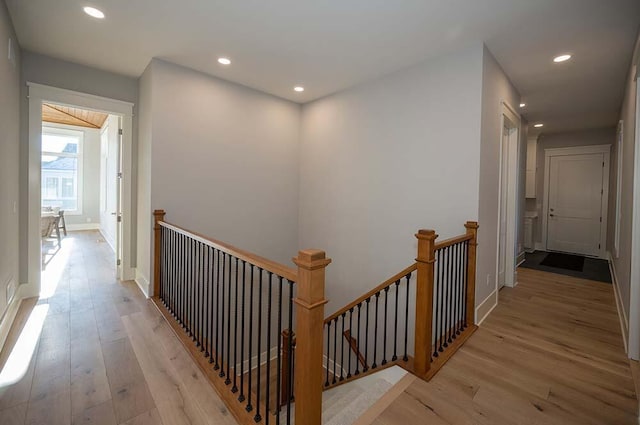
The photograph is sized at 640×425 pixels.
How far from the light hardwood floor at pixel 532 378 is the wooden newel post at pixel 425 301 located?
0.14 meters

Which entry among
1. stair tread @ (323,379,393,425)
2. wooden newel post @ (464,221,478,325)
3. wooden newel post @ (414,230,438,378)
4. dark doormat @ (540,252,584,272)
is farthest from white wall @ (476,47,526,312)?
dark doormat @ (540,252,584,272)

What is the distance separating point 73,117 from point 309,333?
9.11 metres

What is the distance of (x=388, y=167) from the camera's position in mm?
3611

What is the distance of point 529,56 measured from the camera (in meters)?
Result: 3.00

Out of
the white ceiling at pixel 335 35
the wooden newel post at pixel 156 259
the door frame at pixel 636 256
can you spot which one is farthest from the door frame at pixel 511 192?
the wooden newel post at pixel 156 259

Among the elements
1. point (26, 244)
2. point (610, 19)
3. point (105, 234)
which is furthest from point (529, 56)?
point (105, 234)

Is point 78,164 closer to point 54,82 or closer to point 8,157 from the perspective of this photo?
point 54,82

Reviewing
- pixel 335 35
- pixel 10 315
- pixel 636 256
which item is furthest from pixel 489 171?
pixel 10 315

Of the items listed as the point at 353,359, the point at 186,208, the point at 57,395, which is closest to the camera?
the point at 57,395

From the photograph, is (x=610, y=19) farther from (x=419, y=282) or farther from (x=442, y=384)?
(x=442, y=384)

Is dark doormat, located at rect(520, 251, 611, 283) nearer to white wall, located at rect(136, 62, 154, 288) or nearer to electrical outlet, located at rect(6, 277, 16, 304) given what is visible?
white wall, located at rect(136, 62, 154, 288)

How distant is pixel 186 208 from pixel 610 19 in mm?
4476

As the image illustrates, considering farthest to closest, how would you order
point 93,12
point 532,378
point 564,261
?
point 564,261
point 93,12
point 532,378

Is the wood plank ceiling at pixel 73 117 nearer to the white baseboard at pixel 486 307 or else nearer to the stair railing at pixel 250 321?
the stair railing at pixel 250 321
